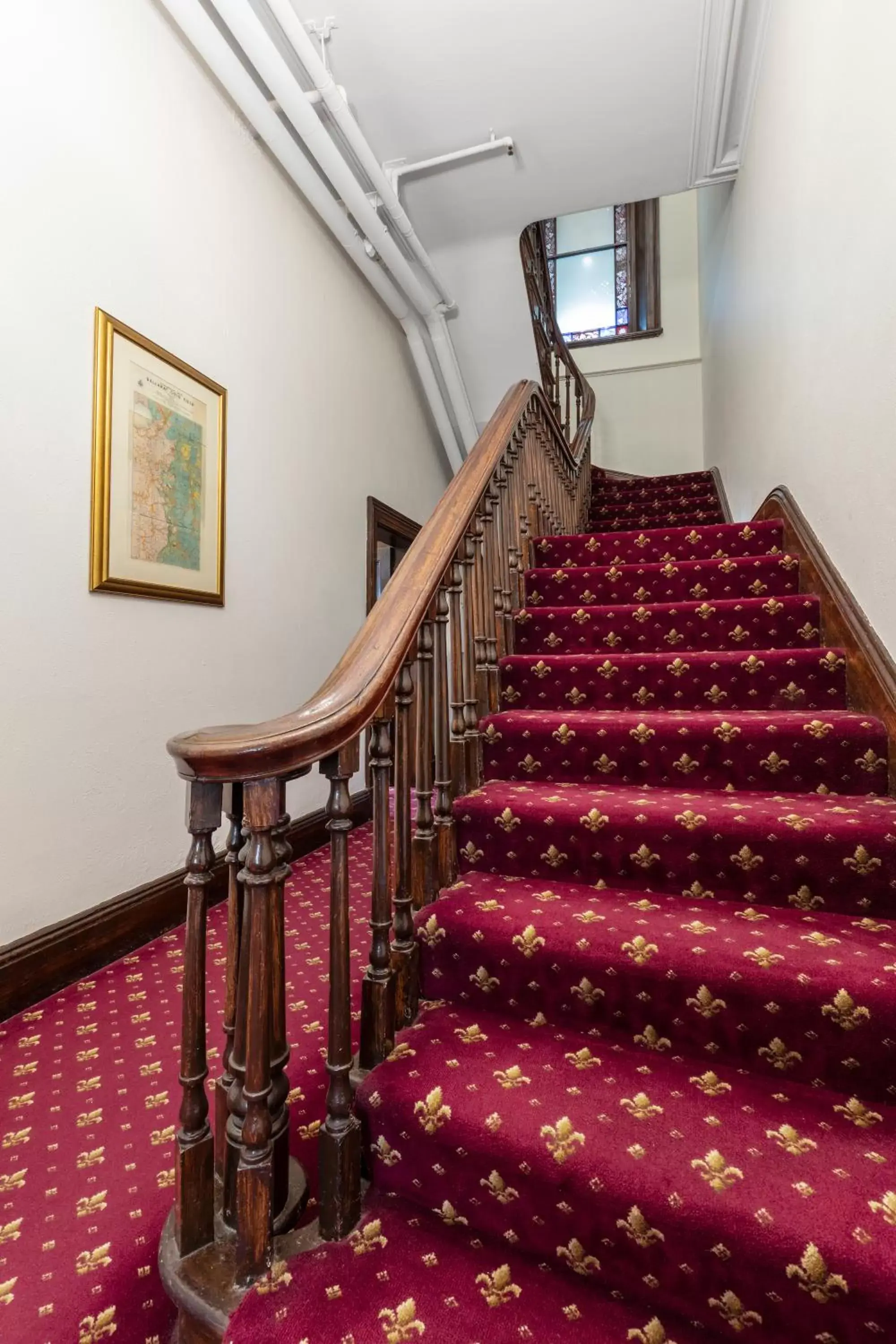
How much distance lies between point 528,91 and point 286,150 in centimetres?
123

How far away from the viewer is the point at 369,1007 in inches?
44.5

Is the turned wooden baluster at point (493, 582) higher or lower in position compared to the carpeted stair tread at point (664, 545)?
lower

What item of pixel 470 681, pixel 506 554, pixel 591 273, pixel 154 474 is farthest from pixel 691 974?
pixel 591 273

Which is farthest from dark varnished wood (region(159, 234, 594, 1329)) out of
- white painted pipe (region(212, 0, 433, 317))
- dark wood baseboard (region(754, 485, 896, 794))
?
white painted pipe (region(212, 0, 433, 317))

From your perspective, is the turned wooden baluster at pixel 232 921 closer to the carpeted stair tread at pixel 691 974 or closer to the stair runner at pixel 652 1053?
the stair runner at pixel 652 1053

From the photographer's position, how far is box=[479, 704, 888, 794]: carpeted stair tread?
1.55m

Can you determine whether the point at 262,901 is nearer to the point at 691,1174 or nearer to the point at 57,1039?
the point at 691,1174

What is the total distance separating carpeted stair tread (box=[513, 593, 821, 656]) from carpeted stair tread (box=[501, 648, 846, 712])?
66mm

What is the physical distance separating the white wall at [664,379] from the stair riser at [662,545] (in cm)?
414

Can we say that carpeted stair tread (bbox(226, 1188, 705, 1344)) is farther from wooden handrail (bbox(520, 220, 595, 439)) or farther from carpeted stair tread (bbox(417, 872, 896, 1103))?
wooden handrail (bbox(520, 220, 595, 439))

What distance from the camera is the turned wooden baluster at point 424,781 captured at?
1356 mm

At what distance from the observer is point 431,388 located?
457 cm

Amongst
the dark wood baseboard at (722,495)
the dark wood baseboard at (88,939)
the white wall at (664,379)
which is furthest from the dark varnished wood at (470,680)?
the white wall at (664,379)

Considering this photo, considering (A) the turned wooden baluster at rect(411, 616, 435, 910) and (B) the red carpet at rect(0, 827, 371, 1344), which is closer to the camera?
(B) the red carpet at rect(0, 827, 371, 1344)
